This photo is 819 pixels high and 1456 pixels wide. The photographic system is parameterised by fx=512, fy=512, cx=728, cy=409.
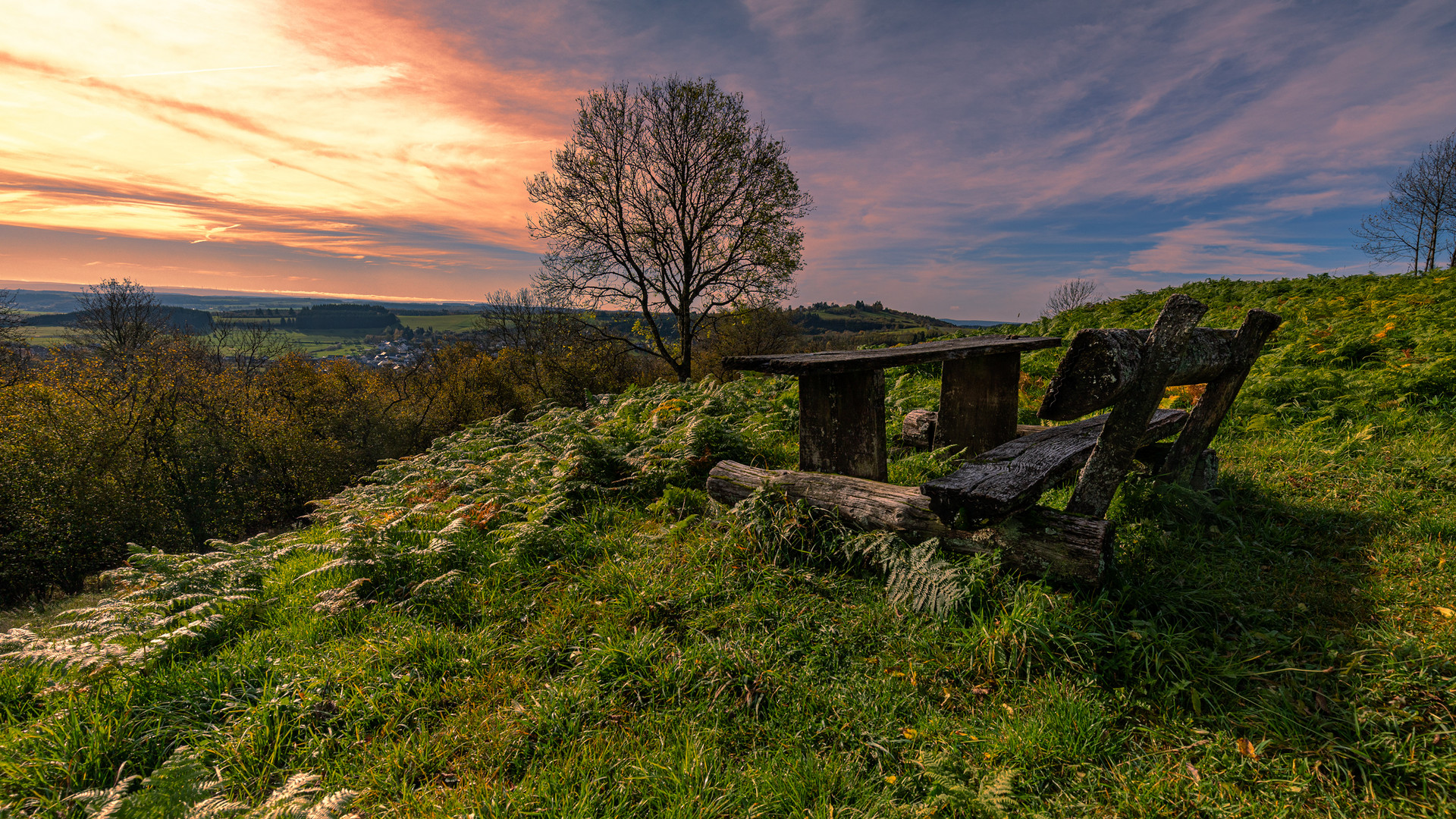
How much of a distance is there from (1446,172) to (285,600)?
59876 mm

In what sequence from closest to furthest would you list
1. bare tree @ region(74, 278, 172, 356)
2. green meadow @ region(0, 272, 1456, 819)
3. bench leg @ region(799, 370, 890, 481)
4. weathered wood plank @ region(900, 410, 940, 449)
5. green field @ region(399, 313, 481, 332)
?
1. green meadow @ region(0, 272, 1456, 819)
2. bench leg @ region(799, 370, 890, 481)
3. weathered wood plank @ region(900, 410, 940, 449)
4. bare tree @ region(74, 278, 172, 356)
5. green field @ region(399, 313, 481, 332)

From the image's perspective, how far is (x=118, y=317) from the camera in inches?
1141

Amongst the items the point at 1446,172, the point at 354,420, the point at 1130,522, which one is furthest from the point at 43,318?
the point at 1446,172

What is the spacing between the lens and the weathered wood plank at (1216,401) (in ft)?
14.6

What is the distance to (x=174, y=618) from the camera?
156 inches

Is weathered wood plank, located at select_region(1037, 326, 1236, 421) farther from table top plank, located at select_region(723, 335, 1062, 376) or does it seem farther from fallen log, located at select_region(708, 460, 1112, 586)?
table top plank, located at select_region(723, 335, 1062, 376)

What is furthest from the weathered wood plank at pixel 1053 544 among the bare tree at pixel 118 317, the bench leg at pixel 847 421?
the bare tree at pixel 118 317

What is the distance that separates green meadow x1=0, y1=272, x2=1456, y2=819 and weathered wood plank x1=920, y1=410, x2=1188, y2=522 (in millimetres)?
438

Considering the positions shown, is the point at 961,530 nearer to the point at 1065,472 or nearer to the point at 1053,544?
the point at 1053,544

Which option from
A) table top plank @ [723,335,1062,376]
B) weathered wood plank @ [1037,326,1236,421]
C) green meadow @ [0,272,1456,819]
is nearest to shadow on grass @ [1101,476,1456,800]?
green meadow @ [0,272,1456,819]

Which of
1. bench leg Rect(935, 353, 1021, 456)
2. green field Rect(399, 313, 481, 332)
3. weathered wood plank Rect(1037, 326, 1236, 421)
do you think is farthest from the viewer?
green field Rect(399, 313, 481, 332)

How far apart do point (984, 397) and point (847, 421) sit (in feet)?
7.04

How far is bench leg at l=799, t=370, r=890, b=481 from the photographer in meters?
4.75

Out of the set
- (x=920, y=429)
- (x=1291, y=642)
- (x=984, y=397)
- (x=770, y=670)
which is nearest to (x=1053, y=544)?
(x=1291, y=642)
